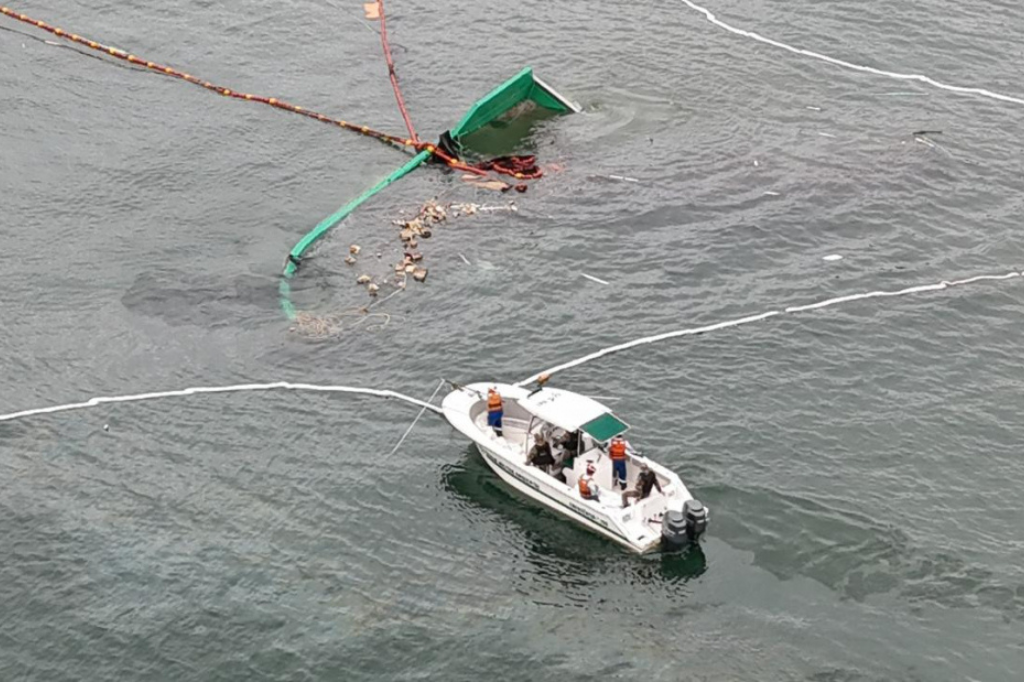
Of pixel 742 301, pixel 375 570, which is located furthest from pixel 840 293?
pixel 375 570

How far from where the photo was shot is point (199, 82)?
97375 millimetres

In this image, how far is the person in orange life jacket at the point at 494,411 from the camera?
207 ft

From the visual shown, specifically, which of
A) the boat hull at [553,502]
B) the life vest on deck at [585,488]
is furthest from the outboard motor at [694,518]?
the life vest on deck at [585,488]

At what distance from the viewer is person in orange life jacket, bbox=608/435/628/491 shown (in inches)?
2379

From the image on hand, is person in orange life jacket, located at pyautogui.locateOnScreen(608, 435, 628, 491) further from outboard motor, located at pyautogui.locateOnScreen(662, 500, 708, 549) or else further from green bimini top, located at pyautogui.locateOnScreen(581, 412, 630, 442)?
outboard motor, located at pyautogui.locateOnScreen(662, 500, 708, 549)

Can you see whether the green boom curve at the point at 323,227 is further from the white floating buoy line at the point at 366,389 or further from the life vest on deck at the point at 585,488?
the life vest on deck at the point at 585,488

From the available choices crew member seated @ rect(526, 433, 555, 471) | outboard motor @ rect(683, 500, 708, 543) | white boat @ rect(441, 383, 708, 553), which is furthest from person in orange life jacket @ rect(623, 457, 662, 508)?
crew member seated @ rect(526, 433, 555, 471)

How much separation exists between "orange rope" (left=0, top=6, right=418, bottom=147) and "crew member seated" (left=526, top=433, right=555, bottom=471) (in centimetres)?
3163

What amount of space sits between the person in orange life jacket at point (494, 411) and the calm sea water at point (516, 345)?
84.2 inches

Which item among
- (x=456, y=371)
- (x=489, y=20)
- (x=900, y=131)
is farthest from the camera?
(x=489, y=20)

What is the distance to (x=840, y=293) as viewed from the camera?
7425 cm

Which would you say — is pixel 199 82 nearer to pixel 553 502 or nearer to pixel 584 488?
pixel 553 502

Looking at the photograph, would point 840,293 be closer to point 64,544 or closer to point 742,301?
point 742,301

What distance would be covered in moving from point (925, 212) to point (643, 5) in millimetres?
32725
